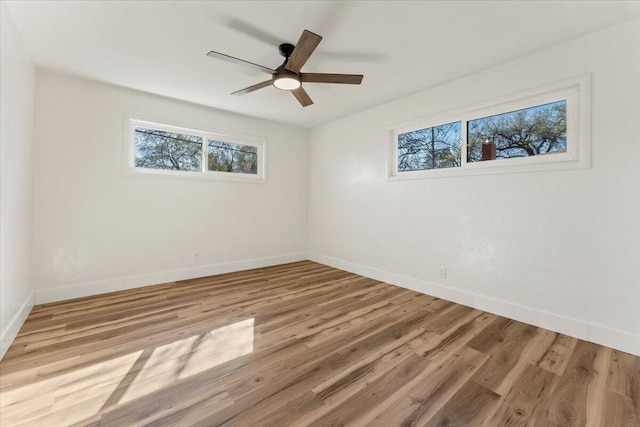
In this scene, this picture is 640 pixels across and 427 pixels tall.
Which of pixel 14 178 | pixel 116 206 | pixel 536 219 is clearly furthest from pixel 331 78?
pixel 116 206

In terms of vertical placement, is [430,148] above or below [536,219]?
above

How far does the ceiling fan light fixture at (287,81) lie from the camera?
246cm

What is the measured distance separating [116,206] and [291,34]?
291cm

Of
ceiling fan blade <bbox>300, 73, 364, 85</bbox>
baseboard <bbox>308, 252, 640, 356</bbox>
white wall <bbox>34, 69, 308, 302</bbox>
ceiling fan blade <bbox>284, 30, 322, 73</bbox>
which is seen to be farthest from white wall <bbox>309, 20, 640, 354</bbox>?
white wall <bbox>34, 69, 308, 302</bbox>

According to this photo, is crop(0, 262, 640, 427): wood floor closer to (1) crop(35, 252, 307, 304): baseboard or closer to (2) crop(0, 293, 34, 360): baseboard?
(2) crop(0, 293, 34, 360): baseboard

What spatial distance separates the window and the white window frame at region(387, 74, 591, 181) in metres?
2.76

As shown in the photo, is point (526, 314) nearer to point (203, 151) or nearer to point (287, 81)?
point (287, 81)

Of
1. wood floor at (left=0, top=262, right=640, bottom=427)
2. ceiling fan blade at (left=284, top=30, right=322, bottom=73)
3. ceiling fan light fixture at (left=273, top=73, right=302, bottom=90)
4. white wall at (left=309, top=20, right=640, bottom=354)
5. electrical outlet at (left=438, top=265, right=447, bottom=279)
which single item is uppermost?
ceiling fan blade at (left=284, top=30, right=322, bottom=73)

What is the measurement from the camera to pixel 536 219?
2541mm

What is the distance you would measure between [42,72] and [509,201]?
5.09 meters

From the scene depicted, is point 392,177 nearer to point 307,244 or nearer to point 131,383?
point 307,244

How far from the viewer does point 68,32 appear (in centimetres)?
228

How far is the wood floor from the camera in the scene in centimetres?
146

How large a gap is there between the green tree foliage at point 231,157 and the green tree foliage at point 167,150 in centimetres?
19
